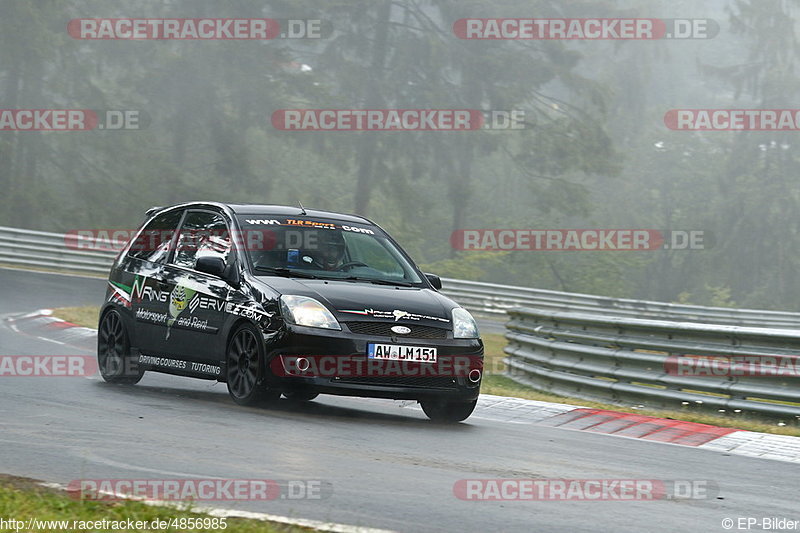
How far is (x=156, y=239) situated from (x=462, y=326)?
3.26 metres

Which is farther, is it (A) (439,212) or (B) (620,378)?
(A) (439,212)

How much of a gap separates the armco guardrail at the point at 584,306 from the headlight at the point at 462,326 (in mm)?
21000

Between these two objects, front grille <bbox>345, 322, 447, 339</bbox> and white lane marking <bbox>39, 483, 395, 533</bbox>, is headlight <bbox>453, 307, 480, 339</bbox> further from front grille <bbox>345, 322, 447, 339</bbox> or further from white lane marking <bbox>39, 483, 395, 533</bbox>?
white lane marking <bbox>39, 483, 395, 533</bbox>

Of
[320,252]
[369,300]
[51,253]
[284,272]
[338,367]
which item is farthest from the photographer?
[51,253]

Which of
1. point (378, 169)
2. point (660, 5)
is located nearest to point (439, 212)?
point (378, 169)

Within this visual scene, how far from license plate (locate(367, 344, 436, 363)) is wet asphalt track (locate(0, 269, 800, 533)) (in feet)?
1.67

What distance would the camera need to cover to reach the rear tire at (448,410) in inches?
379

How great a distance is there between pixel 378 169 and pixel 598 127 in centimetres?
858

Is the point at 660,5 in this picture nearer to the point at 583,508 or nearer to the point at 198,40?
the point at 198,40

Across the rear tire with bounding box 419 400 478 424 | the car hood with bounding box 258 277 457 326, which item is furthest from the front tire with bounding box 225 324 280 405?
the rear tire with bounding box 419 400 478 424

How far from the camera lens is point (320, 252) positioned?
9984 mm

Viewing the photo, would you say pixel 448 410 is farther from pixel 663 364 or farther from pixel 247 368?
pixel 663 364

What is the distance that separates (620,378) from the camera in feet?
39.4

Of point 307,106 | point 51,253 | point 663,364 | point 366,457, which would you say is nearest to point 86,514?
point 366,457
